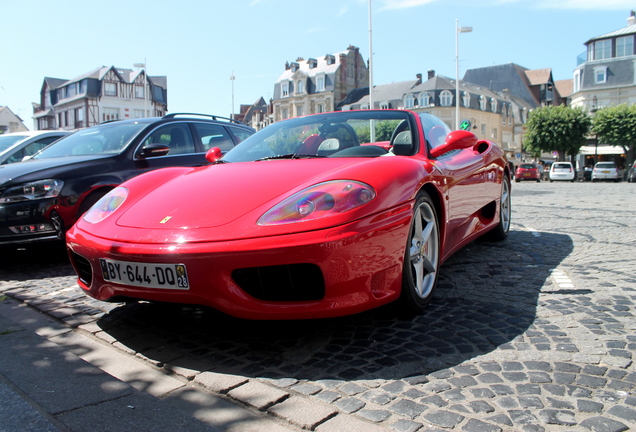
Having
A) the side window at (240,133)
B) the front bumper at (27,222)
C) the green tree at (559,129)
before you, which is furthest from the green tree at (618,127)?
the front bumper at (27,222)

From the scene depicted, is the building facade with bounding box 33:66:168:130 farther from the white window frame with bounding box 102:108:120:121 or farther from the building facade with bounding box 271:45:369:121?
the building facade with bounding box 271:45:369:121

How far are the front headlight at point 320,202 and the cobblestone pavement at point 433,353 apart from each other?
0.65m

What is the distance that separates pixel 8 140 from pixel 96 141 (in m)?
3.59

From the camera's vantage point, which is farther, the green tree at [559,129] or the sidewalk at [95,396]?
the green tree at [559,129]

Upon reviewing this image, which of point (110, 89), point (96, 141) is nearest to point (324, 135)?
point (96, 141)

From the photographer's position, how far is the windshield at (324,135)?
3.81 meters

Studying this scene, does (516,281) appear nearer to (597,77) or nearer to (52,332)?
(52,332)

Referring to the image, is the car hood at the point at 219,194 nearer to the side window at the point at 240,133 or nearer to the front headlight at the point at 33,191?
the front headlight at the point at 33,191

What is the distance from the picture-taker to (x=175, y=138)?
641 centimetres

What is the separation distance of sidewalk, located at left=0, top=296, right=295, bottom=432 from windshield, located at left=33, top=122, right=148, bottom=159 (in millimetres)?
3271

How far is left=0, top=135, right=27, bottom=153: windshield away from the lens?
8453 mm

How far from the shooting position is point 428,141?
12.7 ft

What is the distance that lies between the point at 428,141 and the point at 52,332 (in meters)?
2.65

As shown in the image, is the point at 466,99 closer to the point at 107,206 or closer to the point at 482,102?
the point at 482,102
